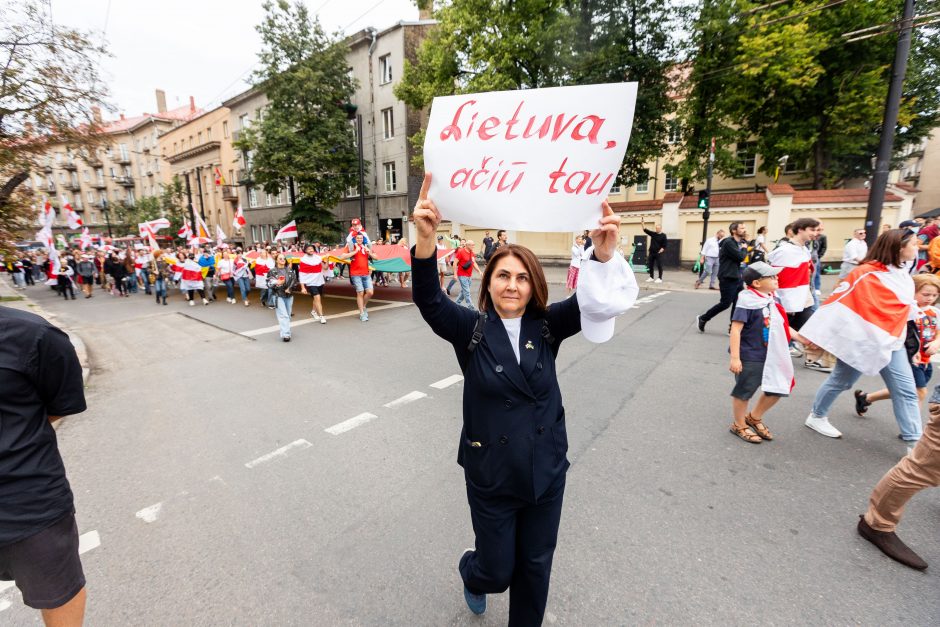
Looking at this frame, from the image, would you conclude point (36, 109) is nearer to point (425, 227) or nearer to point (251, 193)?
point (425, 227)

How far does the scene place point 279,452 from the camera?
3979 millimetres

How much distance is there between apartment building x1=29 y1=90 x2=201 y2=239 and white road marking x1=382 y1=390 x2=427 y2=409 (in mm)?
55032

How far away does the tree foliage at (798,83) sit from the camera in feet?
54.4

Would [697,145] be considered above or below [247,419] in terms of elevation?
above

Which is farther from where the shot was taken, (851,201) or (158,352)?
(851,201)

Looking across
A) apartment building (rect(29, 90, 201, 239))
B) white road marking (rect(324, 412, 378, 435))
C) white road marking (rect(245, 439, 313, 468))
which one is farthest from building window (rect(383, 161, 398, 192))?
apartment building (rect(29, 90, 201, 239))

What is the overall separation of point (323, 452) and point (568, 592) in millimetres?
2479

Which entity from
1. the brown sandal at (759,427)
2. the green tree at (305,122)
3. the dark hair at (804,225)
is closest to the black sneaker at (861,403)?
the brown sandal at (759,427)

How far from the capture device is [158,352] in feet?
25.5

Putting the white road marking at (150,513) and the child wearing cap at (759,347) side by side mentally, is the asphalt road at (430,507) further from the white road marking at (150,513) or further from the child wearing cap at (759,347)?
the child wearing cap at (759,347)

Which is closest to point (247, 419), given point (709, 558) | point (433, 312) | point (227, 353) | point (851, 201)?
point (227, 353)

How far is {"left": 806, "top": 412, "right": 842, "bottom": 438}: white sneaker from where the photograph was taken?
3.99 m

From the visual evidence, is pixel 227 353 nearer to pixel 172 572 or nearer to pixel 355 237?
pixel 355 237

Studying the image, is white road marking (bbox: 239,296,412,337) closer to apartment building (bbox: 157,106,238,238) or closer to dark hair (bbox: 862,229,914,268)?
dark hair (bbox: 862,229,914,268)
